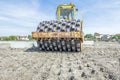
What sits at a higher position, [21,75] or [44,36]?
[44,36]

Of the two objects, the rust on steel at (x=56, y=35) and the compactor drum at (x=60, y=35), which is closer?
the rust on steel at (x=56, y=35)

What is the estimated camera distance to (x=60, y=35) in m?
10.4

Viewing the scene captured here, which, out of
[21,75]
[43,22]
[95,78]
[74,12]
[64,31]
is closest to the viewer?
[95,78]

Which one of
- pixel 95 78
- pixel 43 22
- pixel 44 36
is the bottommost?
pixel 95 78

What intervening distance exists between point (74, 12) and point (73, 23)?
2.13 meters

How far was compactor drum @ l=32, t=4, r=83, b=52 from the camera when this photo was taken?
10320mm

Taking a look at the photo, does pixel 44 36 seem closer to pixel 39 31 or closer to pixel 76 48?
pixel 39 31

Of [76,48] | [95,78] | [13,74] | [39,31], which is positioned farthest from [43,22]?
[95,78]

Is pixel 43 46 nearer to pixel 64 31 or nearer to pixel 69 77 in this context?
pixel 64 31

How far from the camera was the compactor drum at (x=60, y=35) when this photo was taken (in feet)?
33.9

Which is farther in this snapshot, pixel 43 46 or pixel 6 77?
pixel 43 46

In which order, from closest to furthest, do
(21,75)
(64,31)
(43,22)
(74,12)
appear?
1. (21,75)
2. (64,31)
3. (43,22)
4. (74,12)

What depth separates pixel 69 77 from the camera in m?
4.74

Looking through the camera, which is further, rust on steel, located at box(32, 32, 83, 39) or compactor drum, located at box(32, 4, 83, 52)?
compactor drum, located at box(32, 4, 83, 52)
